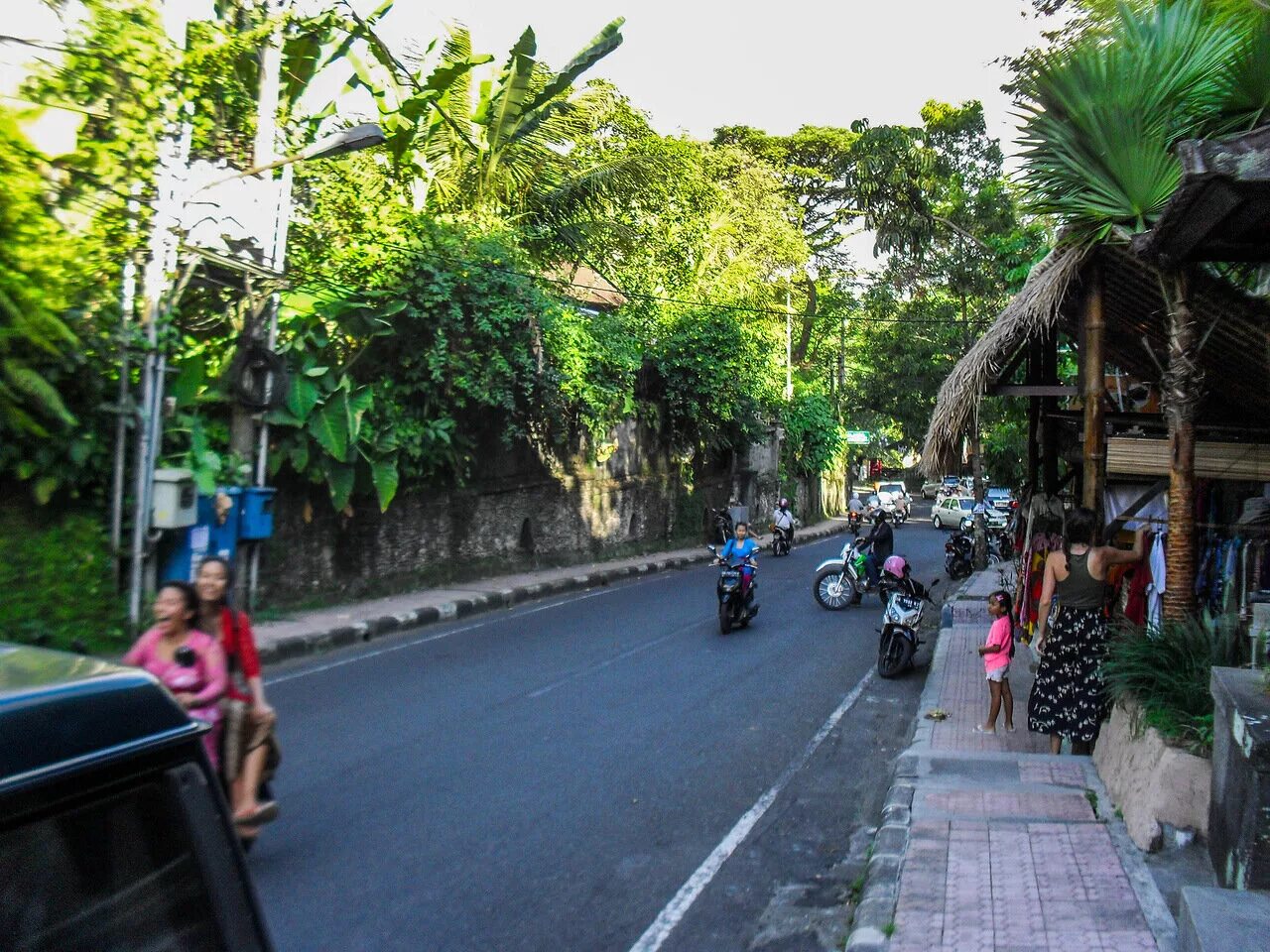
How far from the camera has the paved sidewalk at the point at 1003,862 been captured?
4.70m

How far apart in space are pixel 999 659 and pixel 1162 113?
13.0 feet

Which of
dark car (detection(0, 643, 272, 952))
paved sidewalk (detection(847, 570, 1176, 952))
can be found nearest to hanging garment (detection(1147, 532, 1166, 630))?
paved sidewalk (detection(847, 570, 1176, 952))

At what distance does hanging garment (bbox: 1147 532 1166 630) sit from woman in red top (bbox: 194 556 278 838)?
6.12 metres

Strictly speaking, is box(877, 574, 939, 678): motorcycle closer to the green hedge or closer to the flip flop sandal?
the green hedge

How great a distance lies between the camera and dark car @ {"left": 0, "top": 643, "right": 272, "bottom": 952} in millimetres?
1640

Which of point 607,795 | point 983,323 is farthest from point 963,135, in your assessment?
point 607,795

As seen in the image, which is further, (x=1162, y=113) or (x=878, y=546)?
(x=878, y=546)

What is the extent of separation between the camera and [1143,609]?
344 inches

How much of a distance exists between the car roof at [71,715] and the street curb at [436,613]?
1039 cm

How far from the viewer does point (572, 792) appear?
7195 mm

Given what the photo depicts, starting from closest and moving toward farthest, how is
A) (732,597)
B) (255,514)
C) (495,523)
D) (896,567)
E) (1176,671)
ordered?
1. (1176,671)
2. (896,567)
3. (255,514)
4. (732,597)
5. (495,523)

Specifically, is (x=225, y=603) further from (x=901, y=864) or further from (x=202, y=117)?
(x=202, y=117)

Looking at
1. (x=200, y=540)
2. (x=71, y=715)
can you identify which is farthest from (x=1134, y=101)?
(x=200, y=540)

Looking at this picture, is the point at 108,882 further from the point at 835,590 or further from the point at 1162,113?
the point at 835,590
